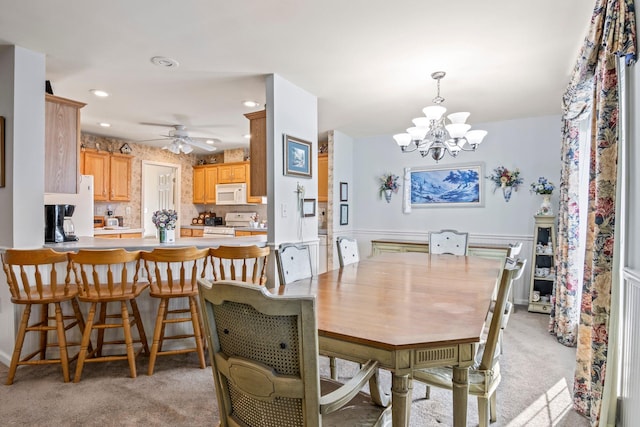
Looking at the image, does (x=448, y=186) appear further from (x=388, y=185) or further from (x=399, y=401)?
(x=399, y=401)

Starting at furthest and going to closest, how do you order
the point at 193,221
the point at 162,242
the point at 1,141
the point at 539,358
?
1. the point at 193,221
2. the point at 162,242
3. the point at 539,358
4. the point at 1,141

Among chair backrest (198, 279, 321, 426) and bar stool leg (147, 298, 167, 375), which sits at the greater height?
chair backrest (198, 279, 321, 426)

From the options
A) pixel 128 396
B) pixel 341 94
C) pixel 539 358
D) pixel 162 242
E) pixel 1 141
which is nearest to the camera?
pixel 128 396

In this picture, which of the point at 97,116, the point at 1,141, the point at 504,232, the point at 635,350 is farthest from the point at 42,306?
the point at 504,232

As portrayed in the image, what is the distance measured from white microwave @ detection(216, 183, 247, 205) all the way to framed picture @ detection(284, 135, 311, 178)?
2.98m

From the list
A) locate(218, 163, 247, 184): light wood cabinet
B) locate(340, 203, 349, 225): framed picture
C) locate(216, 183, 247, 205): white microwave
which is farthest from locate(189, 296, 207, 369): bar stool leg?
locate(218, 163, 247, 184): light wood cabinet

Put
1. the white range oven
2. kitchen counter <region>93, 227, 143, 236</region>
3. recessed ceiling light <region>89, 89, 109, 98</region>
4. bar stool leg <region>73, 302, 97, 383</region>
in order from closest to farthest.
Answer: bar stool leg <region>73, 302, 97, 383</region>
recessed ceiling light <region>89, 89, 109, 98</region>
kitchen counter <region>93, 227, 143, 236</region>
the white range oven

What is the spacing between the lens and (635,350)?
1544mm

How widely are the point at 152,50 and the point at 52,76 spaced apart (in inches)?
49.7

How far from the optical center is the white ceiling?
6.88 ft

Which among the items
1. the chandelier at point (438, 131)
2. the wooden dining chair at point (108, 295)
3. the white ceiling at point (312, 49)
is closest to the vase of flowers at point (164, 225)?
the wooden dining chair at point (108, 295)

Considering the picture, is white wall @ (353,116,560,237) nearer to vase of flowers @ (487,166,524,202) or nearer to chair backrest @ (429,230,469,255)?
vase of flowers @ (487,166,524,202)

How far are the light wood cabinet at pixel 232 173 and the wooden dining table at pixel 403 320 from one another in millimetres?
4287

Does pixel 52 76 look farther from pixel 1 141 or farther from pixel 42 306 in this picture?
pixel 42 306
